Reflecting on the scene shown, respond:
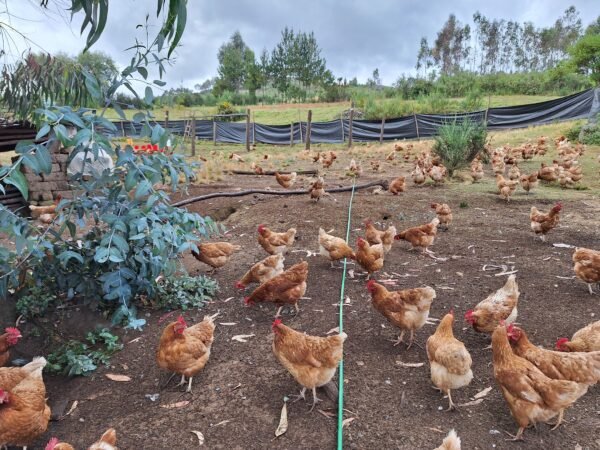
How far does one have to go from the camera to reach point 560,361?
100 inches

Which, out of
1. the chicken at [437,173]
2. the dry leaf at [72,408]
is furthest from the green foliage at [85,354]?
the chicken at [437,173]

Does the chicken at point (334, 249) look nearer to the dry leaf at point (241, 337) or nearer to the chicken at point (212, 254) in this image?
the chicken at point (212, 254)

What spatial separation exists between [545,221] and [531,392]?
3857 millimetres

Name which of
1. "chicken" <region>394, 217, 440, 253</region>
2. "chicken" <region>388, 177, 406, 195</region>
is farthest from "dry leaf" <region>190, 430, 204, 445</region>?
"chicken" <region>388, 177, 406, 195</region>

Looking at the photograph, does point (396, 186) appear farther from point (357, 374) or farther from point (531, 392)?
point (531, 392)

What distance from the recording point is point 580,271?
4055mm

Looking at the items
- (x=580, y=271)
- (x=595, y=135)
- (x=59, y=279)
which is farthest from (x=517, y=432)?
(x=595, y=135)

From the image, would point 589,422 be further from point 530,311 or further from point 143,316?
point 143,316

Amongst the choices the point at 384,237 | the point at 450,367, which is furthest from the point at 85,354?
the point at 384,237

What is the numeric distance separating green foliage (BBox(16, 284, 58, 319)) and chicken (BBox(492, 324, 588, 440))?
12.0ft

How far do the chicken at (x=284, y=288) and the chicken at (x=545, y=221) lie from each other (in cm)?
365

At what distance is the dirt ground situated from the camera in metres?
2.47

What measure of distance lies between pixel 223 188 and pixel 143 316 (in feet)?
21.3

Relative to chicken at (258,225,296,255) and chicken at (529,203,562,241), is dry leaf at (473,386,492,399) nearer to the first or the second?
chicken at (258,225,296,255)
